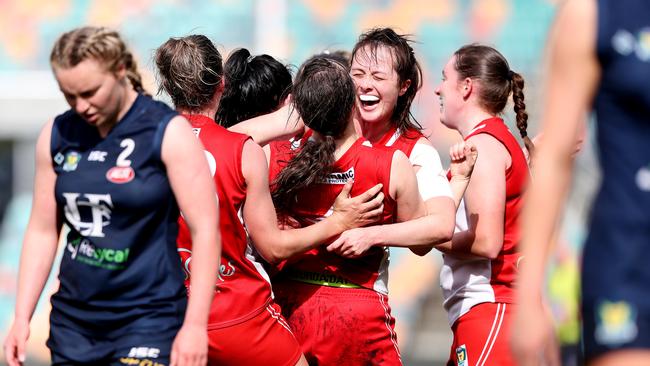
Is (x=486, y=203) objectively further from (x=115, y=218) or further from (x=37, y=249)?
(x=37, y=249)

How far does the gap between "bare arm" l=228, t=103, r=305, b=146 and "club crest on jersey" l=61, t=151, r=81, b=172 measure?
115 cm

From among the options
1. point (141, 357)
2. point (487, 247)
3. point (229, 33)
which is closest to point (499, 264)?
point (487, 247)

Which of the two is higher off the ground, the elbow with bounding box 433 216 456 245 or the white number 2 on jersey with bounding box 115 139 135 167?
the white number 2 on jersey with bounding box 115 139 135 167

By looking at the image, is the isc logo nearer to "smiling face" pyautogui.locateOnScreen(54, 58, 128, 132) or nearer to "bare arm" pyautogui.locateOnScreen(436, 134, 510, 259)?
"smiling face" pyautogui.locateOnScreen(54, 58, 128, 132)

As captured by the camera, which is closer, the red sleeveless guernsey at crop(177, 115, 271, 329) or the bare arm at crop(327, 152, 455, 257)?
the red sleeveless guernsey at crop(177, 115, 271, 329)

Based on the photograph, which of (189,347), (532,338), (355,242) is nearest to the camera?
(532,338)

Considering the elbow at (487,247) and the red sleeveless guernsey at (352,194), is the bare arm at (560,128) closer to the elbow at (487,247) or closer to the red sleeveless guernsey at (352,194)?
the red sleeveless guernsey at (352,194)

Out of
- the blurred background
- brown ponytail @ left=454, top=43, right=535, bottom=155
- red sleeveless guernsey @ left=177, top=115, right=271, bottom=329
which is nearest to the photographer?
red sleeveless guernsey @ left=177, top=115, right=271, bottom=329

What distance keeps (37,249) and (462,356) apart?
6.55 ft

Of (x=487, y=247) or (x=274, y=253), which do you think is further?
(x=487, y=247)

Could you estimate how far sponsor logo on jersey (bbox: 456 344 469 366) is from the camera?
15.1 ft

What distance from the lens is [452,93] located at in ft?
15.9

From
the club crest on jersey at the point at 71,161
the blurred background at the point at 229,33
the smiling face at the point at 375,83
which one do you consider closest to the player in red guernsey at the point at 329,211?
the smiling face at the point at 375,83

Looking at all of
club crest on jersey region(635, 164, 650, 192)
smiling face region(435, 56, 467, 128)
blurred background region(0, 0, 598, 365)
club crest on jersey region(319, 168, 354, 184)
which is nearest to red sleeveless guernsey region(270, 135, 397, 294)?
club crest on jersey region(319, 168, 354, 184)
